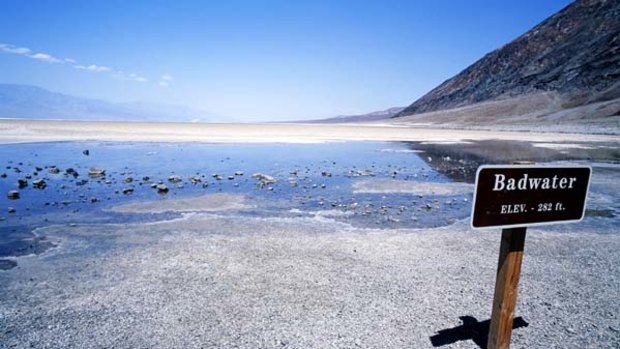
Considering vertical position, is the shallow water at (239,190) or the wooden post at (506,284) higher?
the wooden post at (506,284)

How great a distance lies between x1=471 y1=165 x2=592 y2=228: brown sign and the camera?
284 centimetres

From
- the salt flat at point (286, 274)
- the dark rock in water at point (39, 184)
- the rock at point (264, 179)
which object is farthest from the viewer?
the rock at point (264, 179)

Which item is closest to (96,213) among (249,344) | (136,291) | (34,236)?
(34,236)

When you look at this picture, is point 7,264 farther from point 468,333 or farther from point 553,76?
point 553,76

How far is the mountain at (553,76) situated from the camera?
240 ft

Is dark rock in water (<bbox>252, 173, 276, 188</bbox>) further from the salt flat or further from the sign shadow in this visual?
the sign shadow

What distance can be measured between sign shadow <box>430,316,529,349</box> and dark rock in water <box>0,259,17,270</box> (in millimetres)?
6317

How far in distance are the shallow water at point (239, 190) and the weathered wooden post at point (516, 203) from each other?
5572 mm

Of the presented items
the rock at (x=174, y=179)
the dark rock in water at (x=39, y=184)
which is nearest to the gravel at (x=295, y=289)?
the dark rock in water at (x=39, y=184)

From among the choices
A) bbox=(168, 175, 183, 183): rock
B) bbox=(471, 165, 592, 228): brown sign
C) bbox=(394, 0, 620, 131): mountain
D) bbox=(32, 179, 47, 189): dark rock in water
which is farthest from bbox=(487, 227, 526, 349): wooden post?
bbox=(394, 0, 620, 131): mountain

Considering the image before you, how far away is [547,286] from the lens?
219 inches

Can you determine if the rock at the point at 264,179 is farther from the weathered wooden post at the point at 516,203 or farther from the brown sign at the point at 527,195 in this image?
the brown sign at the point at 527,195

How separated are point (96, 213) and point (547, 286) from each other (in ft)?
31.5

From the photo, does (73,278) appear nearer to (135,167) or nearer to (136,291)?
(136,291)
